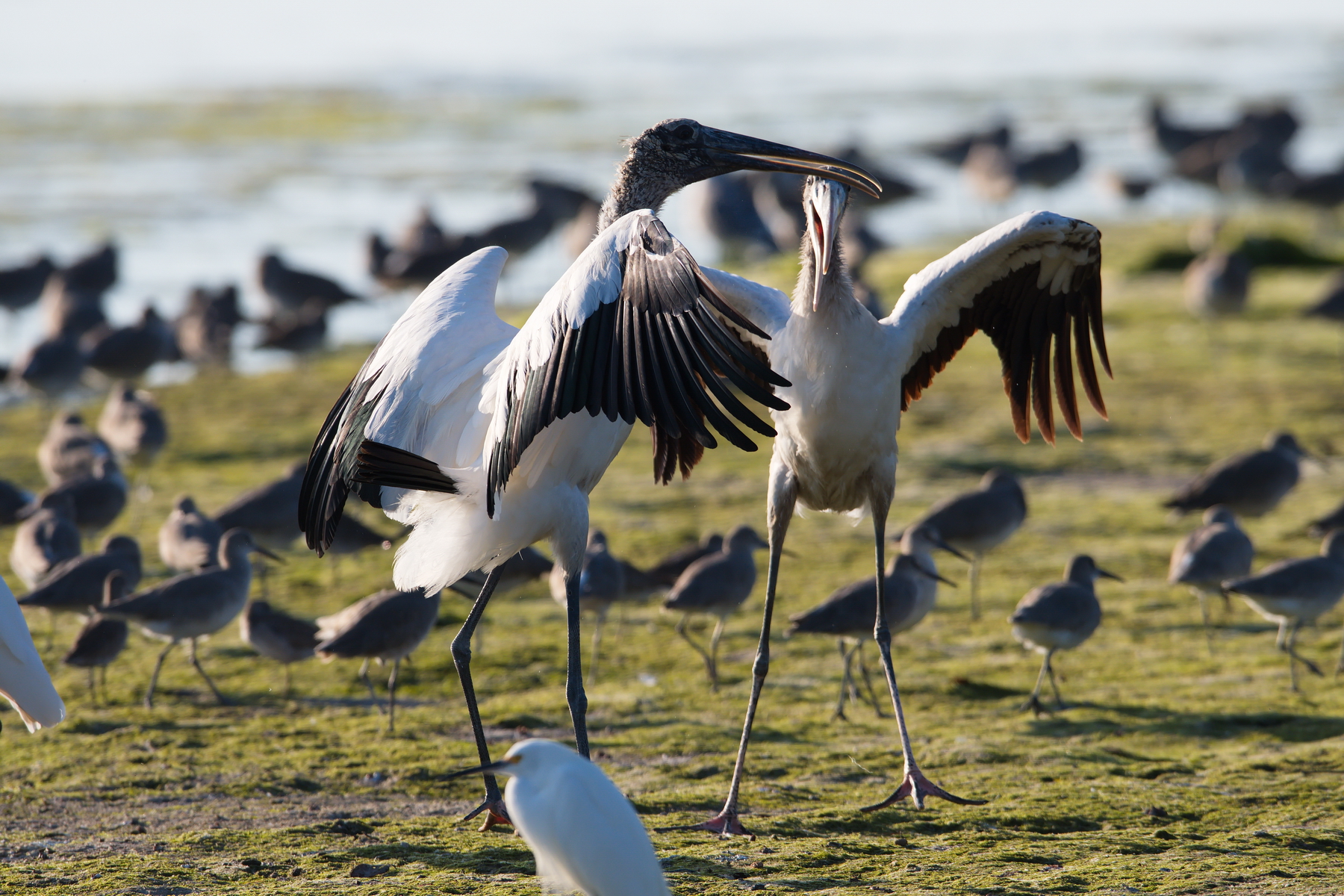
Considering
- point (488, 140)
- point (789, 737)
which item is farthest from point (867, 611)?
point (488, 140)

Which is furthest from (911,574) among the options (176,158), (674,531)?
(176,158)

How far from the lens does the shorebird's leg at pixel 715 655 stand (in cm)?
734

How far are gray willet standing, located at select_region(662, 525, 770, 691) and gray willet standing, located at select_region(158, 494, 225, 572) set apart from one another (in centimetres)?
267

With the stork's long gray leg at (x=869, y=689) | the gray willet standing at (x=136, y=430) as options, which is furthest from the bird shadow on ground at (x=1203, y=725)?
the gray willet standing at (x=136, y=430)

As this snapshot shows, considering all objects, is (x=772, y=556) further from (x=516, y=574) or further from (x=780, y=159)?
(x=516, y=574)

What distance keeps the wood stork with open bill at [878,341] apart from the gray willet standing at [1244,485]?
2.93m

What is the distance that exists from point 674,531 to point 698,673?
238cm

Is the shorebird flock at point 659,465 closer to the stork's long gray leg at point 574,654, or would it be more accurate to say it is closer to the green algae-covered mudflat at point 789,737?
the stork's long gray leg at point 574,654

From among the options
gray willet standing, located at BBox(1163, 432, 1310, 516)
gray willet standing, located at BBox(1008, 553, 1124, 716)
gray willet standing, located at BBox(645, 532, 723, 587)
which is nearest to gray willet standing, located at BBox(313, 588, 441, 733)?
gray willet standing, located at BBox(645, 532, 723, 587)

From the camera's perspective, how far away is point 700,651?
304 inches

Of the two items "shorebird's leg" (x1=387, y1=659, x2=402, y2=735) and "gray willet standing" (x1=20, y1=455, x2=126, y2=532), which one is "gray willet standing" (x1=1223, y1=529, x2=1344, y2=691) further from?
"gray willet standing" (x1=20, y1=455, x2=126, y2=532)

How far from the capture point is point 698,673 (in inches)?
298

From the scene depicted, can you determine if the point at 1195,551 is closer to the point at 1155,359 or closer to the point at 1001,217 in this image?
the point at 1155,359

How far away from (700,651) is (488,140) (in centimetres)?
3063
